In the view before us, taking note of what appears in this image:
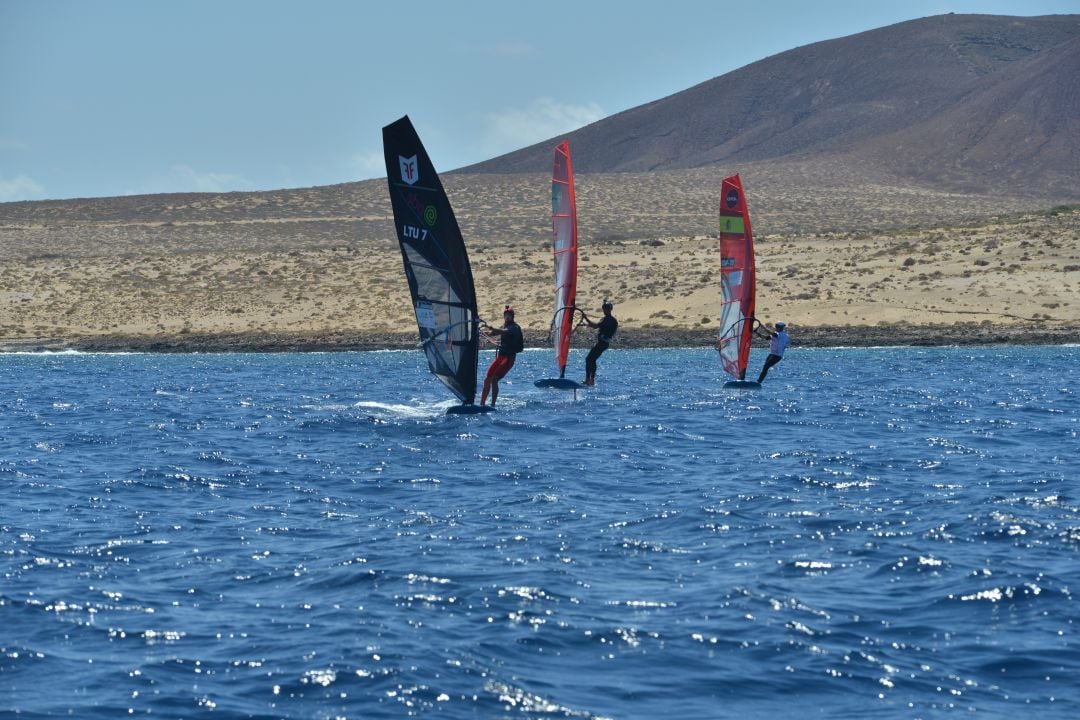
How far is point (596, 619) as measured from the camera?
10766mm

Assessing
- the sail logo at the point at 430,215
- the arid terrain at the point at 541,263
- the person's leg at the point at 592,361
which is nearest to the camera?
the sail logo at the point at 430,215

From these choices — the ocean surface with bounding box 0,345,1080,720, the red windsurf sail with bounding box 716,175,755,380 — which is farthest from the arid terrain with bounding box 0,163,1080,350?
the ocean surface with bounding box 0,345,1080,720

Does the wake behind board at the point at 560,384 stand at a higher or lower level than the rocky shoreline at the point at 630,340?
lower

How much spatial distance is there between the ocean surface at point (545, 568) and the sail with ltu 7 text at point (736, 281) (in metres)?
7.17

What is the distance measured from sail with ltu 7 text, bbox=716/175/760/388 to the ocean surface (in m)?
7.17

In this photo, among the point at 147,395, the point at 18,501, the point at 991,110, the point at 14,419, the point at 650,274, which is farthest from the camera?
the point at 991,110

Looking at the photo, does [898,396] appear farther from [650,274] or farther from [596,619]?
[650,274]

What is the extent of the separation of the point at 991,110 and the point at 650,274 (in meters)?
116

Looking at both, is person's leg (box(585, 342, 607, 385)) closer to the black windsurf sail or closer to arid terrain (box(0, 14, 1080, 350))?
the black windsurf sail

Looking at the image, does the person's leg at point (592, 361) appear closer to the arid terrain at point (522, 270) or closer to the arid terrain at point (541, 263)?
the arid terrain at point (541, 263)

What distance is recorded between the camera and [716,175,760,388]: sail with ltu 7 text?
30922 mm

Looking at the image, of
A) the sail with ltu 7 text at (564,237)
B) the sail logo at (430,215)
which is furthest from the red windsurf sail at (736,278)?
the sail logo at (430,215)

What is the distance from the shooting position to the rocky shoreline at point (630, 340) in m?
44.9

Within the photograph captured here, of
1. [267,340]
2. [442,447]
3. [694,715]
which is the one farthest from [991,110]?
[694,715]
